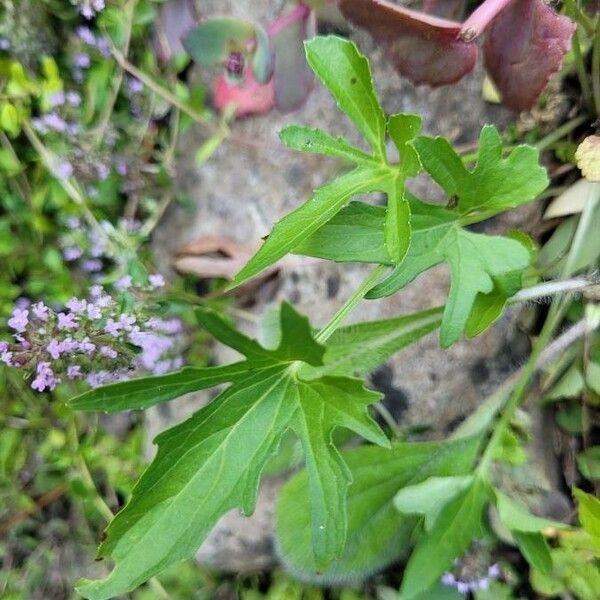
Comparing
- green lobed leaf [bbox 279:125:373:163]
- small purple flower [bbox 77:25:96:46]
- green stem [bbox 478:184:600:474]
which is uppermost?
small purple flower [bbox 77:25:96:46]

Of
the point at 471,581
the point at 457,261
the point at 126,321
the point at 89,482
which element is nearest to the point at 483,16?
the point at 457,261

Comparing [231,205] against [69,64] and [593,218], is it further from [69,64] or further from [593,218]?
[593,218]

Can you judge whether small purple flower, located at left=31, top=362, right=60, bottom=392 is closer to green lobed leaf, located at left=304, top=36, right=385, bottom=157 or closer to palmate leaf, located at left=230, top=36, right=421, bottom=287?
→ palmate leaf, located at left=230, top=36, right=421, bottom=287

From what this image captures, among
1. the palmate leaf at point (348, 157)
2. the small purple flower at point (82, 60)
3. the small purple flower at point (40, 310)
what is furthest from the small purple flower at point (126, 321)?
the small purple flower at point (82, 60)

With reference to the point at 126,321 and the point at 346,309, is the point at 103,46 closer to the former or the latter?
the point at 126,321

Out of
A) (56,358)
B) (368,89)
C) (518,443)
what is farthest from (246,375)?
(518,443)

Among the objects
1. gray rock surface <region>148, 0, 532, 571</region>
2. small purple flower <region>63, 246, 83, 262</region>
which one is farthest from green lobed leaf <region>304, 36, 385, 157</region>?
small purple flower <region>63, 246, 83, 262</region>

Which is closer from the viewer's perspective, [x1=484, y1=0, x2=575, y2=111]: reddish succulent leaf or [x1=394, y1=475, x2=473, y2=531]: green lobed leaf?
[x1=484, y1=0, x2=575, y2=111]: reddish succulent leaf
